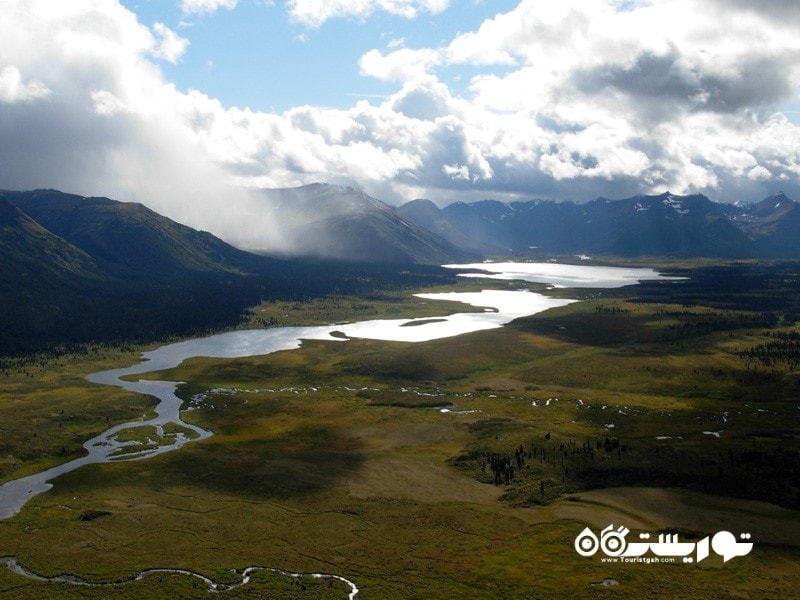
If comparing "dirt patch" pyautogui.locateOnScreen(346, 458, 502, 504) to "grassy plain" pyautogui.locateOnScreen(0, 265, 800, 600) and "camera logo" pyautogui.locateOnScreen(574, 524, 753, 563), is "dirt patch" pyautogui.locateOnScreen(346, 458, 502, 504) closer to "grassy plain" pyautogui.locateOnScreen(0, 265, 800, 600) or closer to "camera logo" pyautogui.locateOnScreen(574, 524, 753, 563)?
"grassy plain" pyautogui.locateOnScreen(0, 265, 800, 600)

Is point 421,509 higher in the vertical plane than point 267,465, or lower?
lower

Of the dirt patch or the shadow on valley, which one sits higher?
the shadow on valley

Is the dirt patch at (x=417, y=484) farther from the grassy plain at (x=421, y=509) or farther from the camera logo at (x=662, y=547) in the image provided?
the camera logo at (x=662, y=547)

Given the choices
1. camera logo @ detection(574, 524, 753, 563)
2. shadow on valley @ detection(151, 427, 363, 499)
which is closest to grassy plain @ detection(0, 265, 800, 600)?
shadow on valley @ detection(151, 427, 363, 499)

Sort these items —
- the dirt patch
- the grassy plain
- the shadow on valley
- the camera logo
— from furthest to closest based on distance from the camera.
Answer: the shadow on valley → the dirt patch → the camera logo → the grassy plain

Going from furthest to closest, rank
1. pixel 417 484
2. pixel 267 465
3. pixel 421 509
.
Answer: pixel 267 465, pixel 417 484, pixel 421 509

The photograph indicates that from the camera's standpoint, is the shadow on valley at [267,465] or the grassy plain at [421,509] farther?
the shadow on valley at [267,465]

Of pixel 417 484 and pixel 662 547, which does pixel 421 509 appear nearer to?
pixel 417 484

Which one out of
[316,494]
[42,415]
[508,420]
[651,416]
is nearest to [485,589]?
[316,494]

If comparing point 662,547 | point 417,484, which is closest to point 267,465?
point 417,484

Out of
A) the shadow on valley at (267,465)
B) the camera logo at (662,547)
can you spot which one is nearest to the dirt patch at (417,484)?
the shadow on valley at (267,465)

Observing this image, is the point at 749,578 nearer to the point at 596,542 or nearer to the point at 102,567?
the point at 596,542
